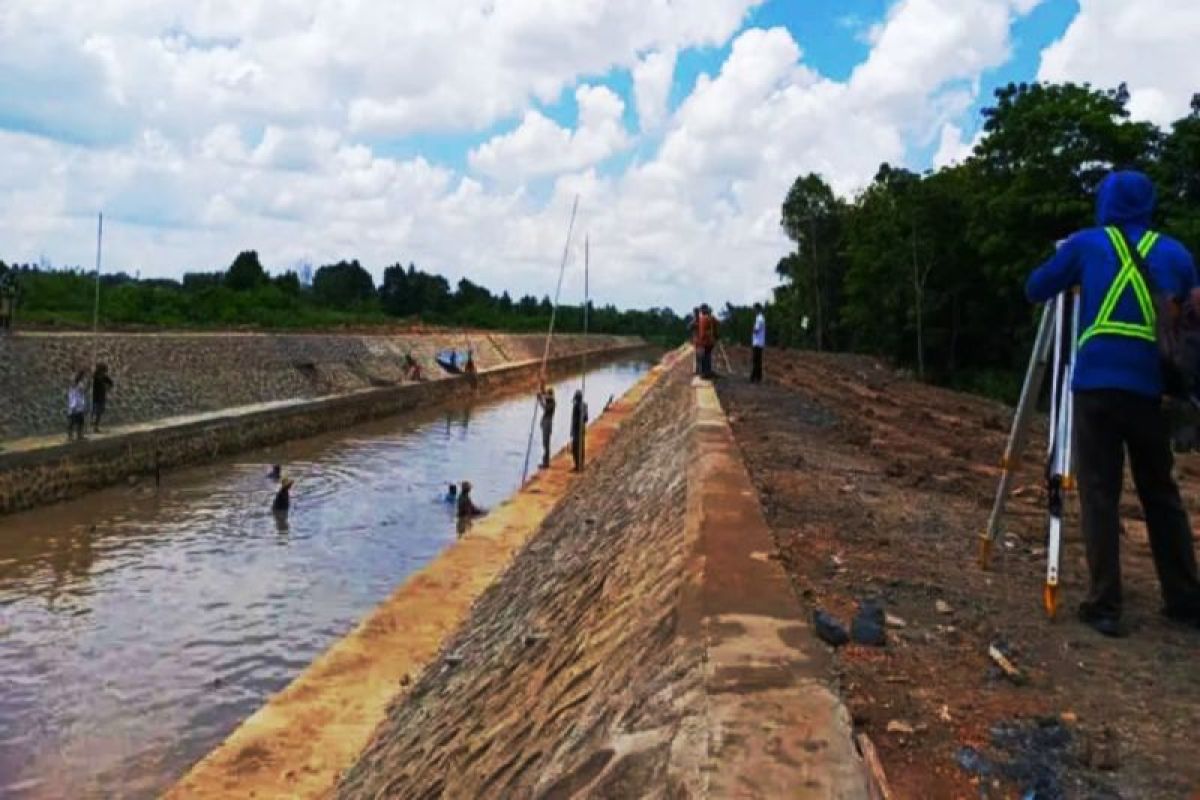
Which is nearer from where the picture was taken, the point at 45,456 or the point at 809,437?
the point at 809,437

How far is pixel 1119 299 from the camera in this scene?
370 cm

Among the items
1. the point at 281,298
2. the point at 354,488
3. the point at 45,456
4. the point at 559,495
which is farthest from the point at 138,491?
the point at 281,298

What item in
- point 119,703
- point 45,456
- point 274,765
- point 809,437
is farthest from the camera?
point 45,456

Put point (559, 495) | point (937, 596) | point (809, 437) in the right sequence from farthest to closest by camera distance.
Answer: point (559, 495) → point (809, 437) → point (937, 596)

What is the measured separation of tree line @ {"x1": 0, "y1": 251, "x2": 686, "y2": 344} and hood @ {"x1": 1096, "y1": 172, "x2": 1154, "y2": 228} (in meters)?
31.6

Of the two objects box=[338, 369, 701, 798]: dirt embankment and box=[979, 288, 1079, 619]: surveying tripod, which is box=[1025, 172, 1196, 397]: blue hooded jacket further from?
box=[338, 369, 701, 798]: dirt embankment

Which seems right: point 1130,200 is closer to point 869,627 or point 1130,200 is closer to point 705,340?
point 869,627

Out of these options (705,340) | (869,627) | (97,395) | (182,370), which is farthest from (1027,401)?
(182,370)

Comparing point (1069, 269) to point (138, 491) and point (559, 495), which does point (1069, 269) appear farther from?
point (138, 491)

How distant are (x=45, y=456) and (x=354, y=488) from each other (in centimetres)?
639

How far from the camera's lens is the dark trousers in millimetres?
3705

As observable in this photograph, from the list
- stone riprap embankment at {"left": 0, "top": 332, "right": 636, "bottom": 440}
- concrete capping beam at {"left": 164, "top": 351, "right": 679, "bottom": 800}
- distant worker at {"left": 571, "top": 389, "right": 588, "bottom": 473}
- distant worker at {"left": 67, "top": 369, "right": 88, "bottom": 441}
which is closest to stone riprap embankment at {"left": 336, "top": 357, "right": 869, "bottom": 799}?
concrete capping beam at {"left": 164, "top": 351, "right": 679, "bottom": 800}

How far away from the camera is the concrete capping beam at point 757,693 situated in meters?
2.31

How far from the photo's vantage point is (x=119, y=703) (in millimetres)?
9734
